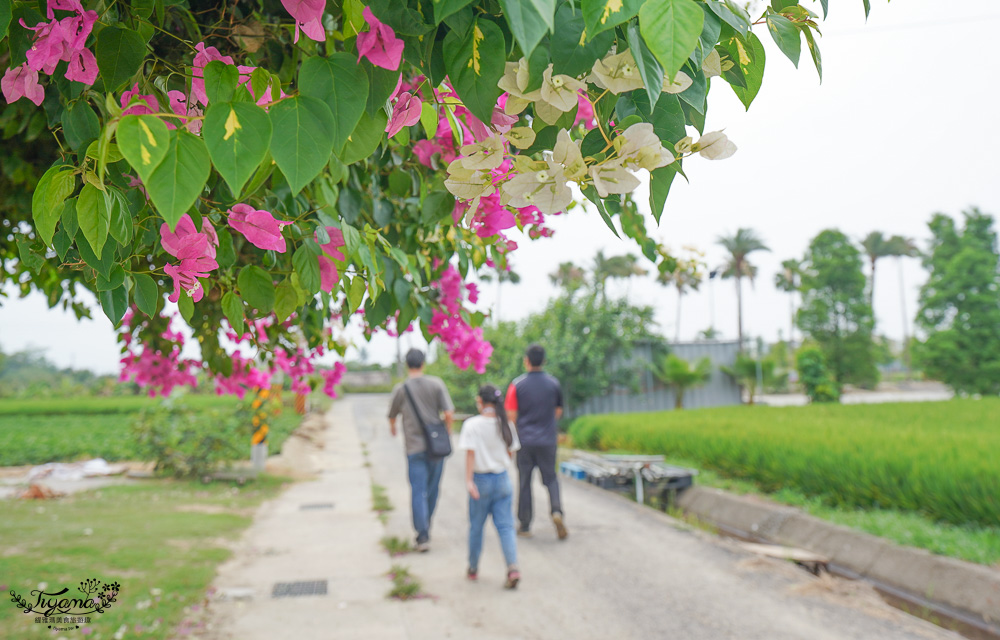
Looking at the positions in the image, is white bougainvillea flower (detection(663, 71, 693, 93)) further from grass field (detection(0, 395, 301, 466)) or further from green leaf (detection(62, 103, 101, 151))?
grass field (detection(0, 395, 301, 466))

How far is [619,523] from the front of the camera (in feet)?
22.0

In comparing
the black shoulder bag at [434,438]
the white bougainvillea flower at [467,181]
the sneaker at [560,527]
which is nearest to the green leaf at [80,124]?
the white bougainvillea flower at [467,181]

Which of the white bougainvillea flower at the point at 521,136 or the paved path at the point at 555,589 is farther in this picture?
the paved path at the point at 555,589

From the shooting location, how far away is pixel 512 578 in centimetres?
449

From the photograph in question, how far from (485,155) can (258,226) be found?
15.0 inches

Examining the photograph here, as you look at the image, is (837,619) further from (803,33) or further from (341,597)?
(803,33)

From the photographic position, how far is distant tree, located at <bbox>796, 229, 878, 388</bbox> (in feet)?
100

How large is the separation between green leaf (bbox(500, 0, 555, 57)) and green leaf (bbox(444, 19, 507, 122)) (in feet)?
0.56

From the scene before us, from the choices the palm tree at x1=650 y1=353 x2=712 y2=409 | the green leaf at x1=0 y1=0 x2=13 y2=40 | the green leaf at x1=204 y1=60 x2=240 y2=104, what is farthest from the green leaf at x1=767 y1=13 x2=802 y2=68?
the palm tree at x1=650 y1=353 x2=712 y2=409

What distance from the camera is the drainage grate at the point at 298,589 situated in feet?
14.5

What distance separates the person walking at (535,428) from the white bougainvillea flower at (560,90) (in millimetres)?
5326

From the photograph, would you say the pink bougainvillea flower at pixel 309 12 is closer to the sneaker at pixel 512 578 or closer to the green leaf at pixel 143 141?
the green leaf at pixel 143 141

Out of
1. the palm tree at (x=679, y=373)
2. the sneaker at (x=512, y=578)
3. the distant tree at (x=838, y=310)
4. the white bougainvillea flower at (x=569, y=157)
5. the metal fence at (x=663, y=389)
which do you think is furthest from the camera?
the distant tree at (x=838, y=310)

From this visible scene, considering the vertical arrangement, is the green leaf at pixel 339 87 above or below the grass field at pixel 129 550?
above
